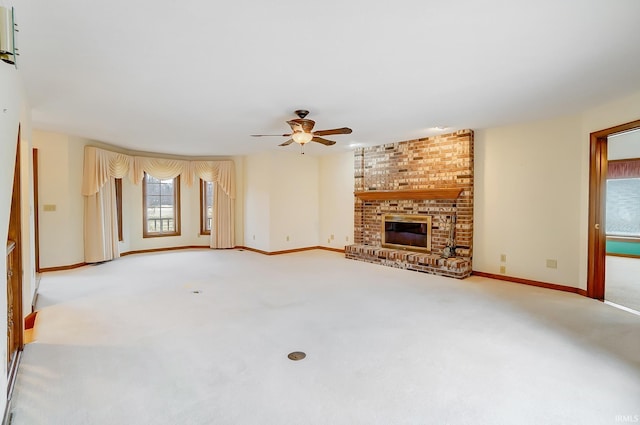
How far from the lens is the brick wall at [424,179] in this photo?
5.23 meters

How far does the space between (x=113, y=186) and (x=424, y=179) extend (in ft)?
19.6

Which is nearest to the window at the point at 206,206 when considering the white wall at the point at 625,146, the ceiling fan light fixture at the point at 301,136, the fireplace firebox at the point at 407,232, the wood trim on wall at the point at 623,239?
the fireplace firebox at the point at 407,232

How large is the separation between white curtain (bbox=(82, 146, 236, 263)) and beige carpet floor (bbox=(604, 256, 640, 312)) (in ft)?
23.3

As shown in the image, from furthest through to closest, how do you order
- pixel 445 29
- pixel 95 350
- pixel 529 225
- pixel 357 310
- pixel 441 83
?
pixel 529 225, pixel 357 310, pixel 441 83, pixel 95 350, pixel 445 29

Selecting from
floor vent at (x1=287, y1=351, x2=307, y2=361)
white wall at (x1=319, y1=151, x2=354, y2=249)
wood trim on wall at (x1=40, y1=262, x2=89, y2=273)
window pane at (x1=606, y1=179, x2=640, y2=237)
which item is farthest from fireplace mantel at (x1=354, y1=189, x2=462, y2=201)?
wood trim on wall at (x1=40, y1=262, x2=89, y2=273)

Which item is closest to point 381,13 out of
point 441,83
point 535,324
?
point 441,83

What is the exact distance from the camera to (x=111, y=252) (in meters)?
6.28

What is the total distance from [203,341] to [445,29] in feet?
9.90

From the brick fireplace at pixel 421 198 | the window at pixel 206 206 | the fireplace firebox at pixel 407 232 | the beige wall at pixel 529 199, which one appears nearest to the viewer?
the beige wall at pixel 529 199

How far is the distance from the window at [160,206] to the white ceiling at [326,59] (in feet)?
11.0

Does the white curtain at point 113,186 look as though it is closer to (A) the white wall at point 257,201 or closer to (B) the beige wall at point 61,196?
(B) the beige wall at point 61,196

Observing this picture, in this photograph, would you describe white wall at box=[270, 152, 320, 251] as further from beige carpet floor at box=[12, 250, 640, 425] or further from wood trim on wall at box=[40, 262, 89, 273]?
wood trim on wall at box=[40, 262, 89, 273]

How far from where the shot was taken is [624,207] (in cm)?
736

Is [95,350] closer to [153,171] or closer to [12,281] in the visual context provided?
[12,281]
